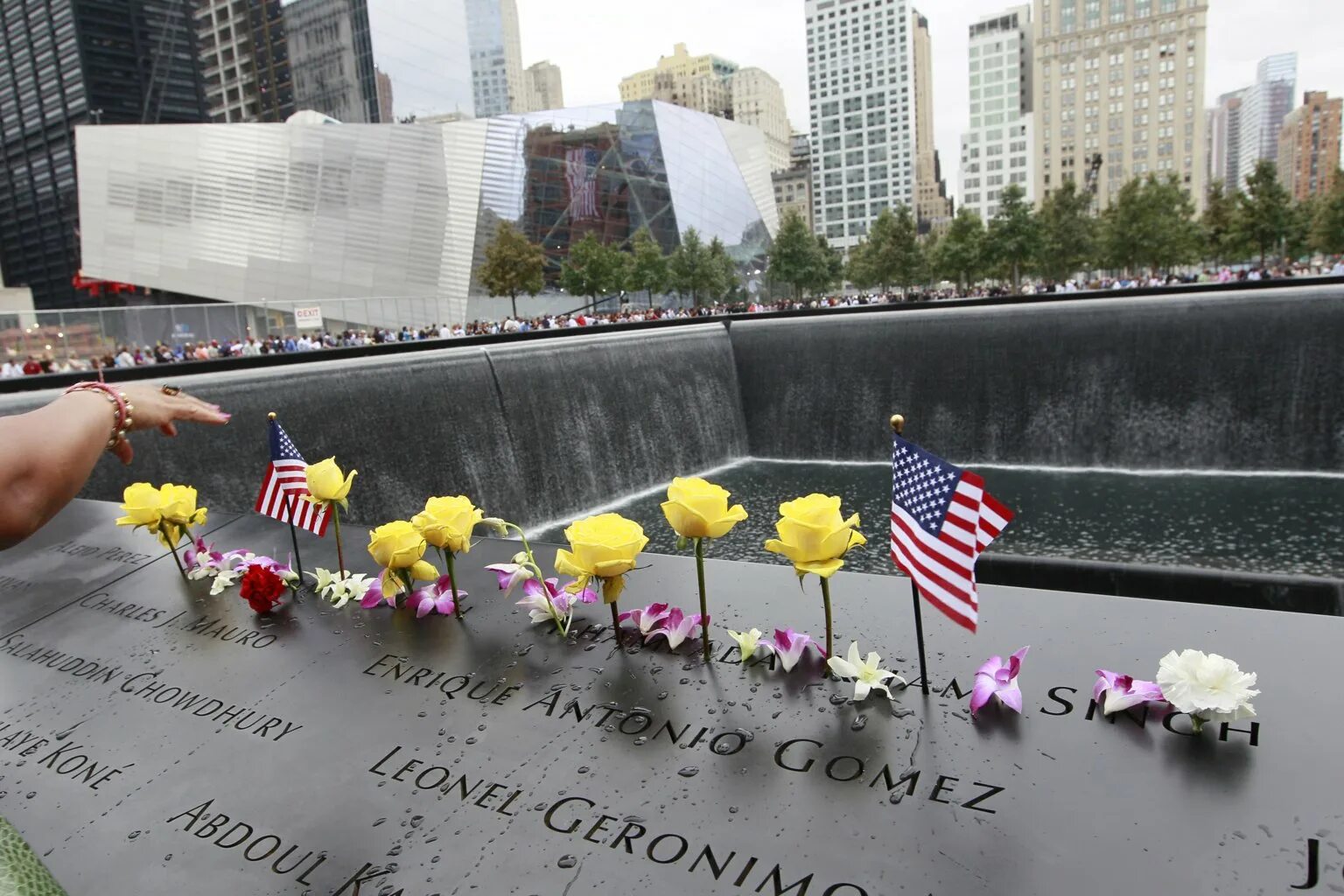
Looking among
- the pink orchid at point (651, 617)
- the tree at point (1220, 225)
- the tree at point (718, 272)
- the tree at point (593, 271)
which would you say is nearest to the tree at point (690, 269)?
the tree at point (718, 272)

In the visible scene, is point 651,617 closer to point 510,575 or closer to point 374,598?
point 510,575

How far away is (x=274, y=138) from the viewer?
1852 inches

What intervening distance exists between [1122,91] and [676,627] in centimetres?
12818

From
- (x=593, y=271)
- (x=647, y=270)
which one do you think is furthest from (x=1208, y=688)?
(x=647, y=270)

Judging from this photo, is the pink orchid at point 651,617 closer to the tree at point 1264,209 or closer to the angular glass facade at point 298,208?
the tree at point 1264,209

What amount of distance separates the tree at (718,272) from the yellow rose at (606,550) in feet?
A: 163

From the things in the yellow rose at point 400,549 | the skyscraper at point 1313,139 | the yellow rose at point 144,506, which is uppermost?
the skyscraper at point 1313,139

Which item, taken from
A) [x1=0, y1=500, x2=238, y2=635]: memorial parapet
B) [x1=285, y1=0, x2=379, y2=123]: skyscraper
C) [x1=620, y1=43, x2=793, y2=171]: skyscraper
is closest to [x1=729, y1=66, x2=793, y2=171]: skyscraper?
[x1=620, y1=43, x2=793, y2=171]: skyscraper

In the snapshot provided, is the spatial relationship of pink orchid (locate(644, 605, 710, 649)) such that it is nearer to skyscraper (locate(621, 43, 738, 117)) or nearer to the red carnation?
the red carnation

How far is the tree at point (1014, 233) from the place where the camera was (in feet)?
127

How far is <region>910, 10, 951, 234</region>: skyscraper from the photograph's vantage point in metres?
164

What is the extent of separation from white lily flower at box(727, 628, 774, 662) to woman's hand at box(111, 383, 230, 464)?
121 cm

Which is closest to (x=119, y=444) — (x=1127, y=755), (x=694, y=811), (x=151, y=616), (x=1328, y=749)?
(x=151, y=616)

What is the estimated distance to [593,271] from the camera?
4850 centimetres
